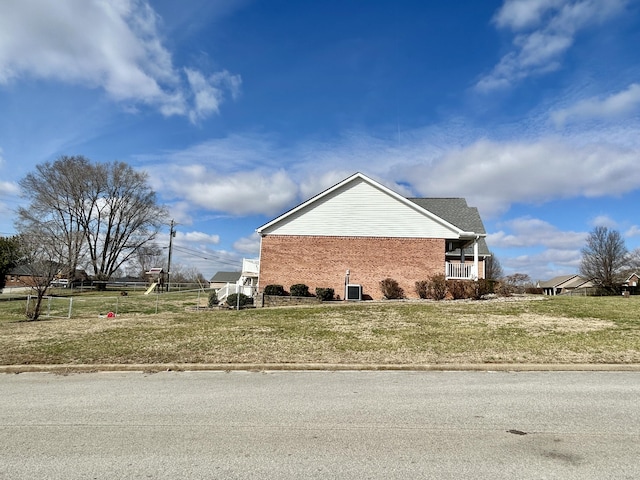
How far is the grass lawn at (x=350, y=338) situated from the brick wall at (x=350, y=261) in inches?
336

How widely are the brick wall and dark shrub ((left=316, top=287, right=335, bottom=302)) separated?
1.26 metres

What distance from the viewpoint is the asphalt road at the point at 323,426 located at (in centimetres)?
379

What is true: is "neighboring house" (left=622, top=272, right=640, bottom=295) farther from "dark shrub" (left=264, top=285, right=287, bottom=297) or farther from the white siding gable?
"dark shrub" (left=264, top=285, right=287, bottom=297)

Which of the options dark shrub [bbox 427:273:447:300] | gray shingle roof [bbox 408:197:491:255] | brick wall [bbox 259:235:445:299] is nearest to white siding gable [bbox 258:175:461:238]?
brick wall [bbox 259:235:445:299]

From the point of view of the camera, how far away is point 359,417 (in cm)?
518

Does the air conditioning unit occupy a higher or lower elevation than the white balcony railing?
lower

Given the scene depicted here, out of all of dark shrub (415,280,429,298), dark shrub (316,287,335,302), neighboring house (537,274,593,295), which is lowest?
dark shrub (316,287,335,302)

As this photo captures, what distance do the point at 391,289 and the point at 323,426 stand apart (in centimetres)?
1928

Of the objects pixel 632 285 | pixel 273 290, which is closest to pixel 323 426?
pixel 273 290

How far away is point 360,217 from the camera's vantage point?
82.0 feet

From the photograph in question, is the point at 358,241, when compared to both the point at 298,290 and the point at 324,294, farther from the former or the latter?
the point at 298,290

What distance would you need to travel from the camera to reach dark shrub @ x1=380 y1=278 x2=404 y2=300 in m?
23.7

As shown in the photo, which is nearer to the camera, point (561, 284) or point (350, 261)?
point (350, 261)

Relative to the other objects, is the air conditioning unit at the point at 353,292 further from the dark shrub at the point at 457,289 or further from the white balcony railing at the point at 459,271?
the white balcony railing at the point at 459,271
